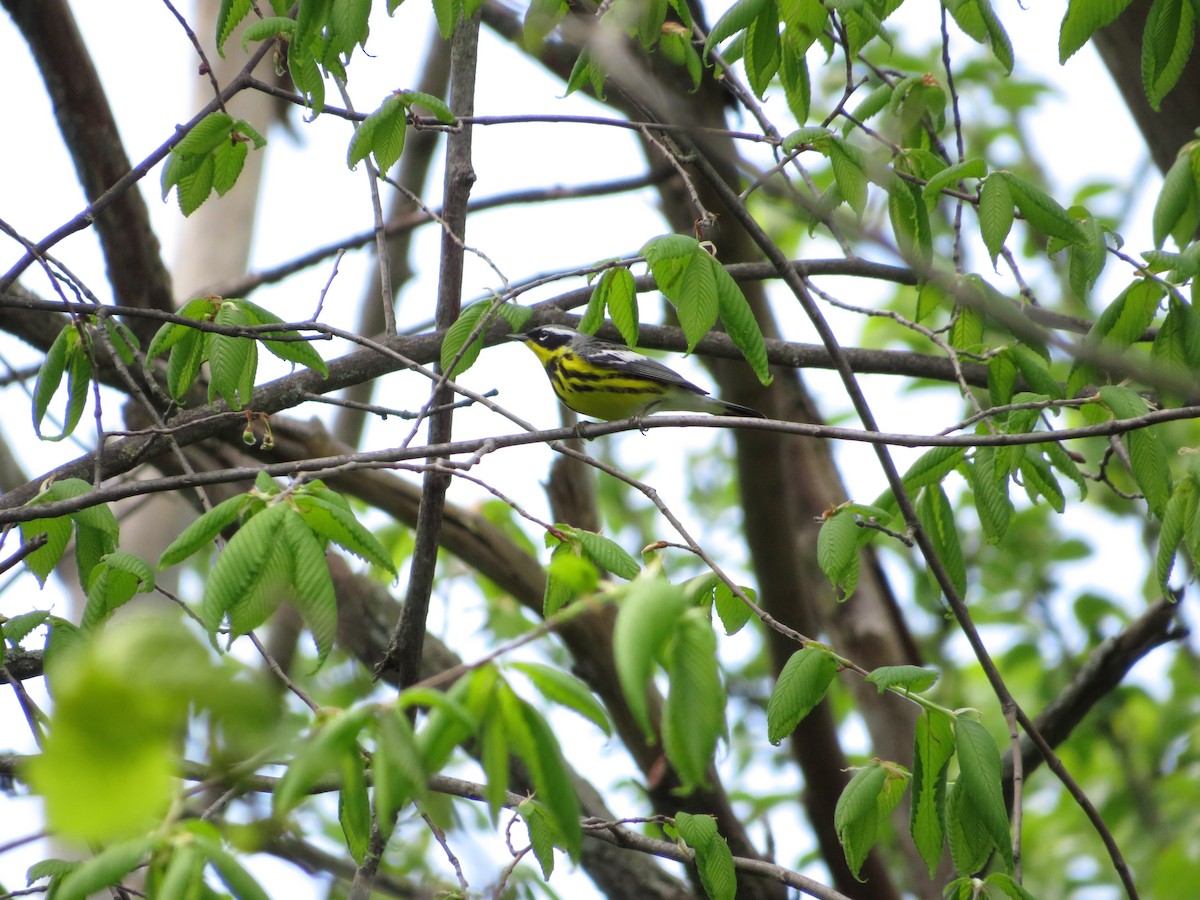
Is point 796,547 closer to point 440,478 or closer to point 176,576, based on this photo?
point 440,478

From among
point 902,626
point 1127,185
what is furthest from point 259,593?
point 1127,185

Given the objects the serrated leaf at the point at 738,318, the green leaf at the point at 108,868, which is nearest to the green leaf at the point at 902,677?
the serrated leaf at the point at 738,318

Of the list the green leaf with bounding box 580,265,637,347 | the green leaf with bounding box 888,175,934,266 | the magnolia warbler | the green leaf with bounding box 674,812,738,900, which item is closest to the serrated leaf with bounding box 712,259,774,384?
the green leaf with bounding box 580,265,637,347

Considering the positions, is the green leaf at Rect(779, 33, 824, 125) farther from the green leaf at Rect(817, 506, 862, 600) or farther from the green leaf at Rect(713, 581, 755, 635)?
the green leaf at Rect(713, 581, 755, 635)

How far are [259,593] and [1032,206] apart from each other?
2046 millimetres

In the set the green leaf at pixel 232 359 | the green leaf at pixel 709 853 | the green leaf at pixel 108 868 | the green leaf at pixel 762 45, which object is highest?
the green leaf at pixel 762 45

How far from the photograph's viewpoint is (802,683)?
85.9 inches

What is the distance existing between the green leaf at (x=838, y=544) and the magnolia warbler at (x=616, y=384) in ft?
8.84

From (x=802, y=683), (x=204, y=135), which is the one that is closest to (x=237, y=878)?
(x=802, y=683)

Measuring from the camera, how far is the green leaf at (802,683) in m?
2.18

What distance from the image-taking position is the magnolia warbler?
5.34 metres

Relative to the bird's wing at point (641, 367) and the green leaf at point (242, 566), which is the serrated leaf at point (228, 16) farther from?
the bird's wing at point (641, 367)

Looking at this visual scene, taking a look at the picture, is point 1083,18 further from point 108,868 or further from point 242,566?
point 108,868

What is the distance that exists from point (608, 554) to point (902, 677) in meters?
0.63
